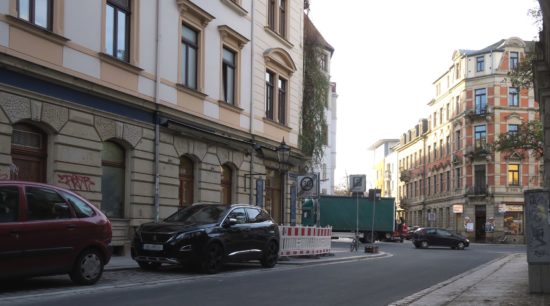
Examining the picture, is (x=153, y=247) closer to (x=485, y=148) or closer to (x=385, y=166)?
(x=485, y=148)

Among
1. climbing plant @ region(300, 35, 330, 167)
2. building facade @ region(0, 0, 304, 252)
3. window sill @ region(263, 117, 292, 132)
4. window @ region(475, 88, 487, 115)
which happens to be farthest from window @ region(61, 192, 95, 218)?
window @ region(475, 88, 487, 115)

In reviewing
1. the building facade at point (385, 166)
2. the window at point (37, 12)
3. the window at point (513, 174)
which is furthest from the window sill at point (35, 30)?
the building facade at point (385, 166)

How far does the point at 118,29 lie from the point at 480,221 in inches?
2046

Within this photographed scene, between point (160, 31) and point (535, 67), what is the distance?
36.3ft

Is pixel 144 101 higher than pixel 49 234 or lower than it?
higher

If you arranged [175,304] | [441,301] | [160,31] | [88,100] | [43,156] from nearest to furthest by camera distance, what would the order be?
[175,304] < [441,301] < [43,156] < [88,100] < [160,31]

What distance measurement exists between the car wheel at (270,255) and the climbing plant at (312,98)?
62.4ft

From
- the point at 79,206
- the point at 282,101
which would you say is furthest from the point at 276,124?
the point at 79,206

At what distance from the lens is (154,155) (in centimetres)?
2005

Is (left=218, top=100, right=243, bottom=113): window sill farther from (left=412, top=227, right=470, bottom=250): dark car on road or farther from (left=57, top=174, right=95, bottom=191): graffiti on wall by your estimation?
(left=412, top=227, right=470, bottom=250): dark car on road

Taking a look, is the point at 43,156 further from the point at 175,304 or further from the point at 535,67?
the point at 535,67

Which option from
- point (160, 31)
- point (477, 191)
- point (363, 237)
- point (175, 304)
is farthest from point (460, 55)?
point (175, 304)

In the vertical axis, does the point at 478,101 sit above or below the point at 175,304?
above

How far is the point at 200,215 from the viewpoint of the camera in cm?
1524
